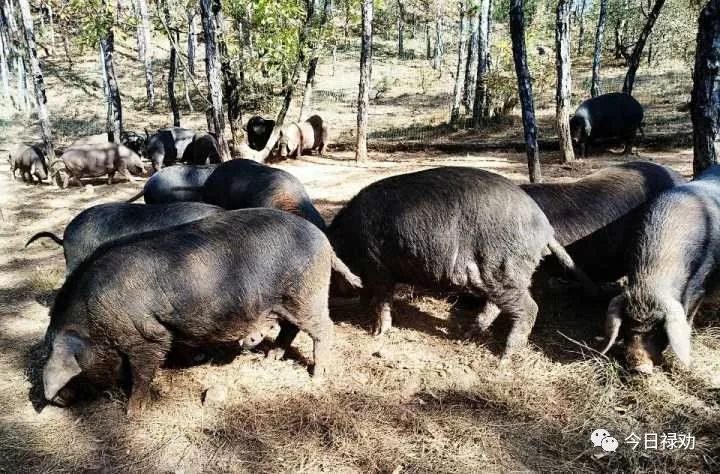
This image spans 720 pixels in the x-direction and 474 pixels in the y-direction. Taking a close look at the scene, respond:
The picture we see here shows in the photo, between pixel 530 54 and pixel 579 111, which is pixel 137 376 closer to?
pixel 579 111

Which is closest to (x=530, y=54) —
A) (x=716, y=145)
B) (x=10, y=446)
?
(x=716, y=145)

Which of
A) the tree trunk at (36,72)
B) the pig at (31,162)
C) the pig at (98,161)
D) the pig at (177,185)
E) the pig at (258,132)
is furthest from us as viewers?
the pig at (258,132)

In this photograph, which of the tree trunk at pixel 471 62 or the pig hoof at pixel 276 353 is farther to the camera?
the tree trunk at pixel 471 62

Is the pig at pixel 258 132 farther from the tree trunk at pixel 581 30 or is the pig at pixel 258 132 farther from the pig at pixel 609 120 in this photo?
the tree trunk at pixel 581 30

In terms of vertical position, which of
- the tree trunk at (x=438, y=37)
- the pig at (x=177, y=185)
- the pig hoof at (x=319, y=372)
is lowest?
the pig hoof at (x=319, y=372)

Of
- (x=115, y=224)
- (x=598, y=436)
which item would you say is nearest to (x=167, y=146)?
(x=115, y=224)

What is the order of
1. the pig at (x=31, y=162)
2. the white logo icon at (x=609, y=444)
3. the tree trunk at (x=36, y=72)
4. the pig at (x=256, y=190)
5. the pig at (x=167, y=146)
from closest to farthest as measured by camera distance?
the white logo icon at (x=609, y=444)
the pig at (x=256, y=190)
the tree trunk at (x=36, y=72)
the pig at (x=31, y=162)
the pig at (x=167, y=146)

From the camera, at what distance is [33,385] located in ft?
13.9

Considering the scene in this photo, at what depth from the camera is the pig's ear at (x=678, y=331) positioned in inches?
137

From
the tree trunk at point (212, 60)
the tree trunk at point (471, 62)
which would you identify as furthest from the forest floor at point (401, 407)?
the tree trunk at point (471, 62)

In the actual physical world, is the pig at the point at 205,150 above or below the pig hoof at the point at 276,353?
above

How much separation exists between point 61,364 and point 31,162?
37.8ft

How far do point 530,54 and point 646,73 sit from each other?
6.90m

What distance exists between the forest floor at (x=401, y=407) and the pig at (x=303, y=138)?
9818 millimetres
